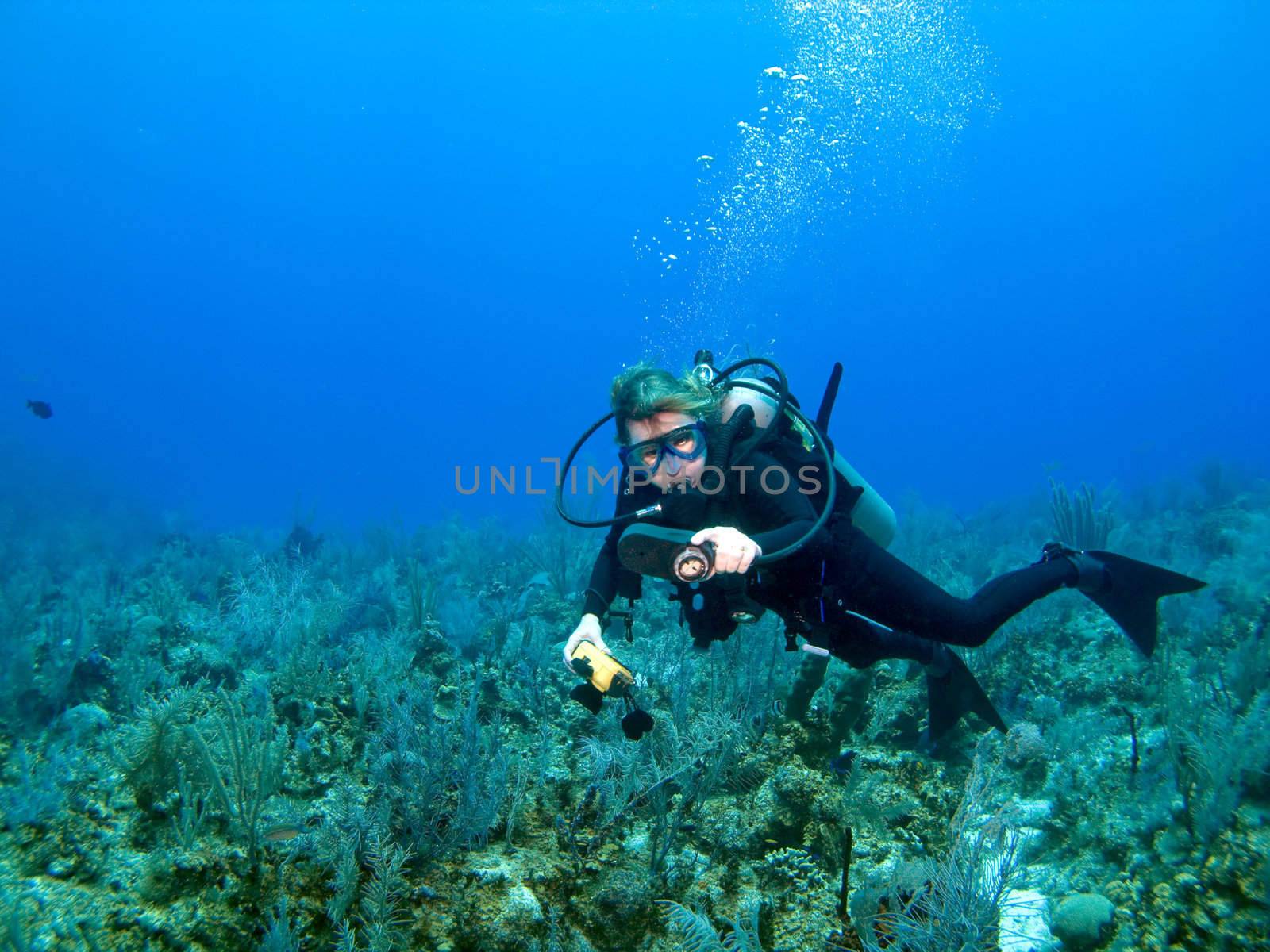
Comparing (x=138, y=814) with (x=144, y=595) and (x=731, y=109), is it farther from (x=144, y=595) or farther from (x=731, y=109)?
(x=731, y=109)

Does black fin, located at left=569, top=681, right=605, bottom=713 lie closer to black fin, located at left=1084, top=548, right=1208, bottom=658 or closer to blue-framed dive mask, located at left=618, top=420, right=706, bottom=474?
blue-framed dive mask, located at left=618, top=420, right=706, bottom=474

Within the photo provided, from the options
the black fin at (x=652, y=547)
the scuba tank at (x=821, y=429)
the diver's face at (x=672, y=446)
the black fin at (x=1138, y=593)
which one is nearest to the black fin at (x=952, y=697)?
the scuba tank at (x=821, y=429)

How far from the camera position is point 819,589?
340cm

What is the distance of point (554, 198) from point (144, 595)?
374 ft

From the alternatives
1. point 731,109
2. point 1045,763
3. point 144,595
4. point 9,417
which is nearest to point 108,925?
point 1045,763

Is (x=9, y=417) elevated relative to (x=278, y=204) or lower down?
lower down

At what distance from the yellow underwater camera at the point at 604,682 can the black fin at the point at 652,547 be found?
0.45 metres

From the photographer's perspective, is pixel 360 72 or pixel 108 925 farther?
pixel 360 72

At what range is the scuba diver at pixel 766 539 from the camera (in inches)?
118

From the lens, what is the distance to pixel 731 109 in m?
83.6

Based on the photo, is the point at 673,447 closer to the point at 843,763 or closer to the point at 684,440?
the point at 684,440

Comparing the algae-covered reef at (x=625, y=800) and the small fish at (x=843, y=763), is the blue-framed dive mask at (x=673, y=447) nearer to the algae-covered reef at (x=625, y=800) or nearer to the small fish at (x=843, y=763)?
the algae-covered reef at (x=625, y=800)

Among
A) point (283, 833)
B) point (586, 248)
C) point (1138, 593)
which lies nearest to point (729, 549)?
point (283, 833)

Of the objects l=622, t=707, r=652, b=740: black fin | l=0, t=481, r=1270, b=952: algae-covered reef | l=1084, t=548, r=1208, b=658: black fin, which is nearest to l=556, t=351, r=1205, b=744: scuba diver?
l=1084, t=548, r=1208, b=658: black fin
